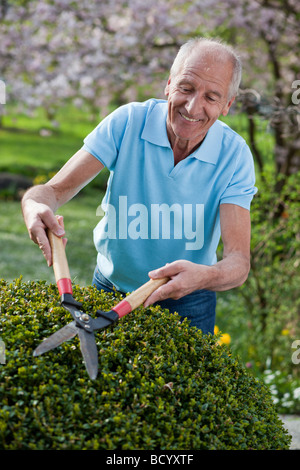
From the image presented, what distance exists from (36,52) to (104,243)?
710cm

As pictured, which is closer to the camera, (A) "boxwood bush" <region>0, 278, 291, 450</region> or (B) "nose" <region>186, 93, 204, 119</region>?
(A) "boxwood bush" <region>0, 278, 291, 450</region>

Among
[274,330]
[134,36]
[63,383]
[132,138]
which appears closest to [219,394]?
[63,383]

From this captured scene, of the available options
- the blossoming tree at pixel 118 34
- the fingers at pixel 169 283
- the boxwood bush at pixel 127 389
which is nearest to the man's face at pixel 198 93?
the fingers at pixel 169 283

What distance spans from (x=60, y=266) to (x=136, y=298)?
29 cm

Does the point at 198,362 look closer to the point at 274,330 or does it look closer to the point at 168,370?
the point at 168,370

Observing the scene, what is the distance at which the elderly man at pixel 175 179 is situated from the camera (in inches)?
91.8

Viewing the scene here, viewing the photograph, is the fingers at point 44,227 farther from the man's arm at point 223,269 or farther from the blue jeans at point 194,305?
the blue jeans at point 194,305

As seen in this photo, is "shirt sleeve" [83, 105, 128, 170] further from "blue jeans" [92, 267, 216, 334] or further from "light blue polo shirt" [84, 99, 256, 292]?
"blue jeans" [92, 267, 216, 334]

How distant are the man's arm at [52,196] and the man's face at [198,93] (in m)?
0.41

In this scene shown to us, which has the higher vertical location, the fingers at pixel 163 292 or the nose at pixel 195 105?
the nose at pixel 195 105

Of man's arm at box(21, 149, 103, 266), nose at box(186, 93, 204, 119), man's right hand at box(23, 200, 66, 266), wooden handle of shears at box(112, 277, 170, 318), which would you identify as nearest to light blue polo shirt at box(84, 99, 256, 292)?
man's arm at box(21, 149, 103, 266)

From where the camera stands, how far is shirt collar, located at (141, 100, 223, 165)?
254 centimetres

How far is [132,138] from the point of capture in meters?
2.55

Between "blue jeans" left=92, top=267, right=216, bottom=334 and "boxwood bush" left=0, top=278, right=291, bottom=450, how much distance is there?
0.52 m
